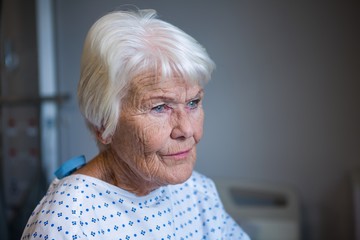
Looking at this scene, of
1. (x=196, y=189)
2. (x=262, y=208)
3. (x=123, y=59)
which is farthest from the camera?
(x=262, y=208)

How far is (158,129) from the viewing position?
907mm

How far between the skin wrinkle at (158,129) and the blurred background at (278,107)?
42.1 inches

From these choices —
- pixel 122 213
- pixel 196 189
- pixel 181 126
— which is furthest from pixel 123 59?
pixel 196 189

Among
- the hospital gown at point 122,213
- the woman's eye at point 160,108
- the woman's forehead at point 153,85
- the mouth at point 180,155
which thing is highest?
the woman's forehead at point 153,85

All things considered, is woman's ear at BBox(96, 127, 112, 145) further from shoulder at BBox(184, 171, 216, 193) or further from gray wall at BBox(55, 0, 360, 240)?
gray wall at BBox(55, 0, 360, 240)

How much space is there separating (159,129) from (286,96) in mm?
1276

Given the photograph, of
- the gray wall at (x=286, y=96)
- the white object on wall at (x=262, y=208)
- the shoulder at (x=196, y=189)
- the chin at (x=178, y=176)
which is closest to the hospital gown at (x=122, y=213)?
the shoulder at (x=196, y=189)

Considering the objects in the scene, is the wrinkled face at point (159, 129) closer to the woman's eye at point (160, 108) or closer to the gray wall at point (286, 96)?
the woman's eye at point (160, 108)

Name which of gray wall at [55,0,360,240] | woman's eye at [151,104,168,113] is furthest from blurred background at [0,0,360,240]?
woman's eye at [151,104,168,113]

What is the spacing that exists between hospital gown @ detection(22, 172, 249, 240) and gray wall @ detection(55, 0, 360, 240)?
0.98 metres

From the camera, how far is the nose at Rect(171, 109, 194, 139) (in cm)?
92

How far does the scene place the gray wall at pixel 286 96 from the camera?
1966 mm

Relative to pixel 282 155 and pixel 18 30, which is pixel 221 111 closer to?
pixel 282 155

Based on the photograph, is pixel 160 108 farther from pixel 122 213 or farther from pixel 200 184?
pixel 200 184
